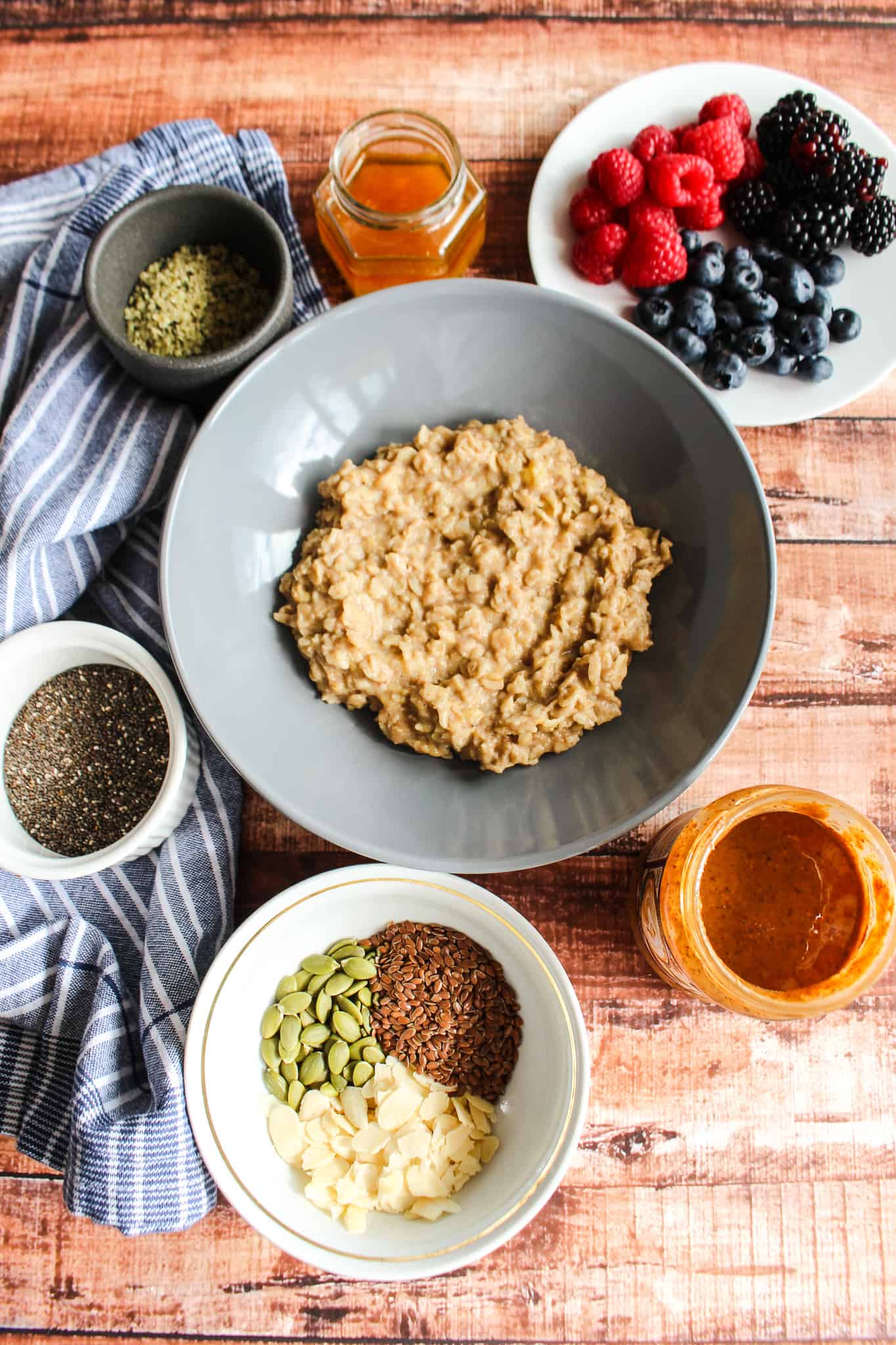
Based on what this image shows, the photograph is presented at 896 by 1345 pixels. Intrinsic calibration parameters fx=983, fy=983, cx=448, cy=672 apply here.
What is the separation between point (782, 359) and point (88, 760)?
1446mm

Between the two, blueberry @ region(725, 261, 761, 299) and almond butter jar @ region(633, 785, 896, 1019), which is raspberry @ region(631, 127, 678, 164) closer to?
blueberry @ region(725, 261, 761, 299)

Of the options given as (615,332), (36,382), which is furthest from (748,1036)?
(36,382)

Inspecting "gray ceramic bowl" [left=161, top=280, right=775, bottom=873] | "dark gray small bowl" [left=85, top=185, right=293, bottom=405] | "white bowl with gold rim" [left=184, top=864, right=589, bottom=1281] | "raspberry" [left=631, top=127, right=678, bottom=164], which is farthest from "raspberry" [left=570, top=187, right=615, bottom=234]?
"white bowl with gold rim" [left=184, top=864, right=589, bottom=1281]

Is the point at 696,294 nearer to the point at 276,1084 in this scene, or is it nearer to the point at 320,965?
the point at 320,965

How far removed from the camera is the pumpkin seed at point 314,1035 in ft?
5.49

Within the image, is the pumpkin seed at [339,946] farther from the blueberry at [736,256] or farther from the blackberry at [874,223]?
the blackberry at [874,223]

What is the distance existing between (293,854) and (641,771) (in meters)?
0.67

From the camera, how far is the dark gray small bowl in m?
1.63

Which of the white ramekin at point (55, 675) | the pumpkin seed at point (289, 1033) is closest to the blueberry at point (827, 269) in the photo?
the white ramekin at point (55, 675)

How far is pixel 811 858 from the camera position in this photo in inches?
63.7

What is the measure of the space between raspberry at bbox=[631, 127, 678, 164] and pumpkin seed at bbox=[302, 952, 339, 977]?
156cm

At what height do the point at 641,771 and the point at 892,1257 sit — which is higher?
the point at 641,771

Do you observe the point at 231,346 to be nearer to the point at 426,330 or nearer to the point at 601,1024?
the point at 426,330

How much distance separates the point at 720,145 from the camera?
1.78 m
